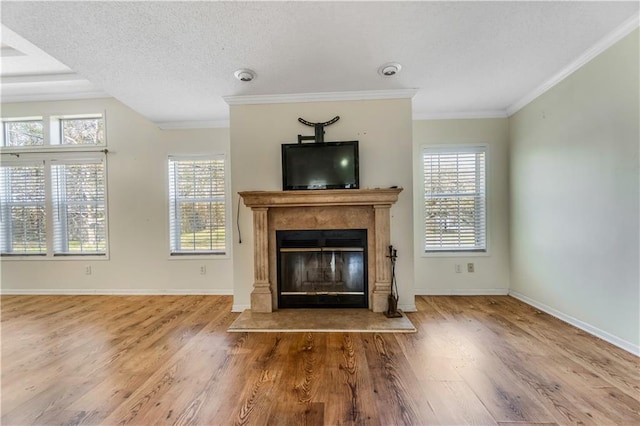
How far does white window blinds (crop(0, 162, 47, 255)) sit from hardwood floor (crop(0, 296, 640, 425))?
5.45ft

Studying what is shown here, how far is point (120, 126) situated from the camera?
149 inches

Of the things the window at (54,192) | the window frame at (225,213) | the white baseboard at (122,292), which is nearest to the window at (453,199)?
the window frame at (225,213)

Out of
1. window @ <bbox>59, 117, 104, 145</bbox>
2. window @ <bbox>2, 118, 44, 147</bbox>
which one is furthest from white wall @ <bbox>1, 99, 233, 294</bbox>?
window @ <bbox>59, 117, 104, 145</bbox>

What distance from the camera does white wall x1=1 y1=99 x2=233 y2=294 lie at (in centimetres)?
381

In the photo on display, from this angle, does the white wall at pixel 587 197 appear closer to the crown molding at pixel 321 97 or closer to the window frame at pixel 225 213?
the crown molding at pixel 321 97

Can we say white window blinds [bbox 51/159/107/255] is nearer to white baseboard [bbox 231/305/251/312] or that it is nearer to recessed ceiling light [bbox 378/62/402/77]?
white baseboard [bbox 231/305/251/312]

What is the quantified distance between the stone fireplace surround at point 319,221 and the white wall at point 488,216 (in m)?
1.00

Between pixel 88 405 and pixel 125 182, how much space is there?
10.2ft

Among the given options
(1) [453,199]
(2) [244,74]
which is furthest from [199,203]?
(1) [453,199]

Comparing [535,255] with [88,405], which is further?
[535,255]

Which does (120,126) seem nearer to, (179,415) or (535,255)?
(179,415)

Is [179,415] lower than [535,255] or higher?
lower

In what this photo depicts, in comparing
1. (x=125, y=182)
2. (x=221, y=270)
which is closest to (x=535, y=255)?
(x=221, y=270)

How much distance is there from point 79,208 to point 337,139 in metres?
3.90
